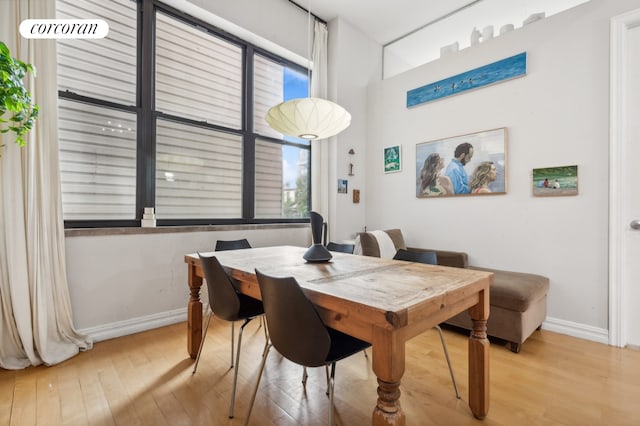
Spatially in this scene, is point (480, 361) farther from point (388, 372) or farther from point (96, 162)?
point (96, 162)

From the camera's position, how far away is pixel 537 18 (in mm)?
2832

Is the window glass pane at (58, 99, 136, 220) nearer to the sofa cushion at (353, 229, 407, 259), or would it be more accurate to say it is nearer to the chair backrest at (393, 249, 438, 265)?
the sofa cushion at (353, 229, 407, 259)

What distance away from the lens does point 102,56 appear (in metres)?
2.55

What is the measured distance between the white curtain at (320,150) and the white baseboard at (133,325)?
1.97 metres

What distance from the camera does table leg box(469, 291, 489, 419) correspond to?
4.80 feet

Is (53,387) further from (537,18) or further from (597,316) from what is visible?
(537,18)

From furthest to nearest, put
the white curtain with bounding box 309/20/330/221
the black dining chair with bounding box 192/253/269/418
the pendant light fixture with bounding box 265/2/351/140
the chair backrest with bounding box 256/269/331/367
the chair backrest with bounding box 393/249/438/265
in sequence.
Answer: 1. the white curtain with bounding box 309/20/330/221
2. the chair backrest with bounding box 393/249/438/265
3. the pendant light fixture with bounding box 265/2/351/140
4. the black dining chair with bounding box 192/253/269/418
5. the chair backrest with bounding box 256/269/331/367

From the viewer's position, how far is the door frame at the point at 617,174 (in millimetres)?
2342

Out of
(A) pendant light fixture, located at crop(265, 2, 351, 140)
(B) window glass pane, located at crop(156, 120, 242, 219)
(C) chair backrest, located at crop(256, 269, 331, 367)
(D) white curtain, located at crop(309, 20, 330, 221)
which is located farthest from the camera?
(D) white curtain, located at crop(309, 20, 330, 221)

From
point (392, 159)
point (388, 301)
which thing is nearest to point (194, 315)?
point (388, 301)

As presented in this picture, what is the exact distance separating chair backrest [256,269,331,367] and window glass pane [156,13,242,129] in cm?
250


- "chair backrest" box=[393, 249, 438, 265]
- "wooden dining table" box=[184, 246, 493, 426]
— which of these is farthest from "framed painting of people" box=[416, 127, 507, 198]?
"wooden dining table" box=[184, 246, 493, 426]

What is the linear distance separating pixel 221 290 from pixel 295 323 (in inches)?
26.9

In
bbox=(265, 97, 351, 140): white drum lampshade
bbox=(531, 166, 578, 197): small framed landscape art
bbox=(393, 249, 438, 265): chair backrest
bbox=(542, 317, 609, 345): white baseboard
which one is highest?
bbox=(265, 97, 351, 140): white drum lampshade
